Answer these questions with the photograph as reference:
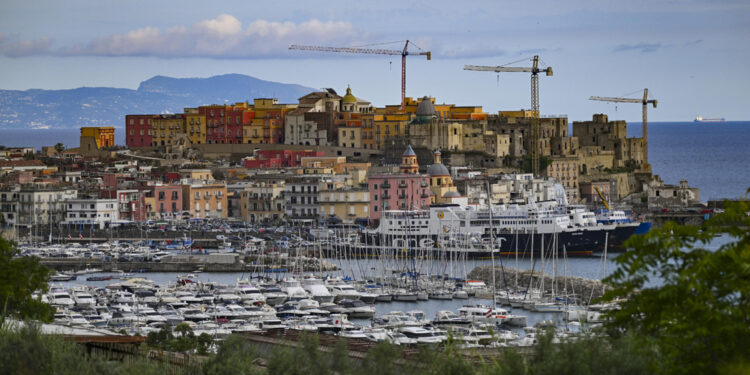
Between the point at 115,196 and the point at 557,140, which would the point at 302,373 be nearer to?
the point at 115,196

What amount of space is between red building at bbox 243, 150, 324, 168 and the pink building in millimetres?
11574

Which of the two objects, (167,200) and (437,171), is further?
(437,171)

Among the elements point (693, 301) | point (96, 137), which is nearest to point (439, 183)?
point (96, 137)

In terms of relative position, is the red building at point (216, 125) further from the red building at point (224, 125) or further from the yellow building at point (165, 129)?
the yellow building at point (165, 129)

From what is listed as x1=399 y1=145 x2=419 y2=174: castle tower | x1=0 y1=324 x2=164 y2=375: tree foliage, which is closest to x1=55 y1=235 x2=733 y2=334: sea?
x1=399 y1=145 x2=419 y2=174: castle tower

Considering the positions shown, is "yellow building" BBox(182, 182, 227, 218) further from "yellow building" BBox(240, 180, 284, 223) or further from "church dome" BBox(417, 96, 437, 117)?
"church dome" BBox(417, 96, 437, 117)

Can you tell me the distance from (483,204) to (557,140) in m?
17.3

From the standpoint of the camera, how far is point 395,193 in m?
59.6

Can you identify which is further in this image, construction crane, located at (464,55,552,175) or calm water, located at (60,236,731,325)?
construction crane, located at (464,55,552,175)

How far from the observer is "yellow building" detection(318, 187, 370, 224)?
60031 mm

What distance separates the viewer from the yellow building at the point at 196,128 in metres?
78.3

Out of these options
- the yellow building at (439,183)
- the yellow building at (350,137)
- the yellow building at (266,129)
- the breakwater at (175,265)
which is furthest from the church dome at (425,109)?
the breakwater at (175,265)

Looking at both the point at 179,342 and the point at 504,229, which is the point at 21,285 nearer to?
the point at 179,342

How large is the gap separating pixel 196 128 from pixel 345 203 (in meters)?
20.5
